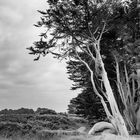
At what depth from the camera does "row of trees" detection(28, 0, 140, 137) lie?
36.7 feet

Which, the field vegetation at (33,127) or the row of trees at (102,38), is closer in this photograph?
the field vegetation at (33,127)

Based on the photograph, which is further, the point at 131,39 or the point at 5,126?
the point at 131,39

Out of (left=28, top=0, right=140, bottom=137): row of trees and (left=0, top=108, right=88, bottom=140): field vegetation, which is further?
(left=28, top=0, right=140, bottom=137): row of trees

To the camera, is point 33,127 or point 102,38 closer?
point 33,127

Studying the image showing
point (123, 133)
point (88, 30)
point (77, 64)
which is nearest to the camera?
point (123, 133)

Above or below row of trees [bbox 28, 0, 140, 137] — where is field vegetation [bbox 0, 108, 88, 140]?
below

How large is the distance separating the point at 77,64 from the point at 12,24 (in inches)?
212

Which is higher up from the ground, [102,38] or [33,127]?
[102,38]

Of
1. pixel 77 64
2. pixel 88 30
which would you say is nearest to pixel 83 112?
pixel 77 64

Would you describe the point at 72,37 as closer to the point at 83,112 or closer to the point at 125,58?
the point at 125,58

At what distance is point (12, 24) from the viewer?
11.1 metres

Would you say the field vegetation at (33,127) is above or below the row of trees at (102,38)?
below

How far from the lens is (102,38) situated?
1343 cm

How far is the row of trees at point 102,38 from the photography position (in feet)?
36.7
